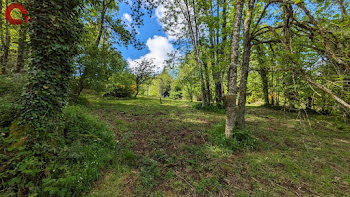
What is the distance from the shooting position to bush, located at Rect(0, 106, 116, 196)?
6.54 feet

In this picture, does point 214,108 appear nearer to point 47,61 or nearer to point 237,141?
point 237,141

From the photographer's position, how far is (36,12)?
2926 millimetres

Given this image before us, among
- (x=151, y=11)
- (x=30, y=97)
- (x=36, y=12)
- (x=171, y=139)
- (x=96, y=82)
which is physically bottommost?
(x=171, y=139)

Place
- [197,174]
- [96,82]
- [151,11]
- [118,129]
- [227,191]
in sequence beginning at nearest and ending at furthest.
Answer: [227,191] < [197,174] < [118,129] < [151,11] < [96,82]

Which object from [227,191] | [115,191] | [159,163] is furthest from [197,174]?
[115,191]

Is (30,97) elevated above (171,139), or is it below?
above

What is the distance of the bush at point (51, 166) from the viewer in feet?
6.54

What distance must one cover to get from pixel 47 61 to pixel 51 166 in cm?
234

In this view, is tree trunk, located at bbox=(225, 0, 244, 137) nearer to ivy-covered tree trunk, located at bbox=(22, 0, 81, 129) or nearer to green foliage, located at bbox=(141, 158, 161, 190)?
green foliage, located at bbox=(141, 158, 161, 190)

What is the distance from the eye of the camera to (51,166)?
2.32m

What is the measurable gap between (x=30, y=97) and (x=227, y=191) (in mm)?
4736

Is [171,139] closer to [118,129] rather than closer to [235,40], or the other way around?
[118,129]

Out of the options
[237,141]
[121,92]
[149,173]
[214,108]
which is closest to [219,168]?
[237,141]

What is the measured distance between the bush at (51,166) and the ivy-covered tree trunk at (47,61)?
0.54m
